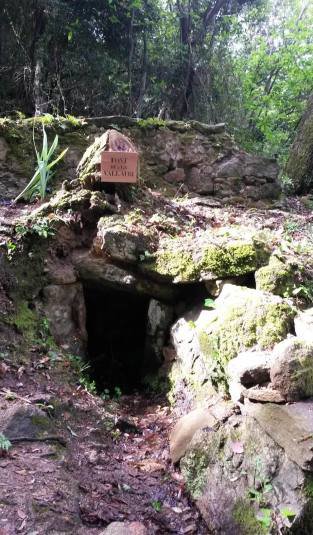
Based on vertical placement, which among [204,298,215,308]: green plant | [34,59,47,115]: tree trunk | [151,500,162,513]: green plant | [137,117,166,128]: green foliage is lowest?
[151,500,162,513]: green plant

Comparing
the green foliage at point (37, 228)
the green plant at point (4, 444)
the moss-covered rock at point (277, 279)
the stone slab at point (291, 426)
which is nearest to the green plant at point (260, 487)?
the stone slab at point (291, 426)

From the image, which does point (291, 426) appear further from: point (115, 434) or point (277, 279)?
point (277, 279)

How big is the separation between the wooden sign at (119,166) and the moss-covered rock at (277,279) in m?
1.96

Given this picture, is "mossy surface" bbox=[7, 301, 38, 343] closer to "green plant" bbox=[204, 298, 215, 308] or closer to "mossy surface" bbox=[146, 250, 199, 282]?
"mossy surface" bbox=[146, 250, 199, 282]

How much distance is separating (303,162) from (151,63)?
4035 mm

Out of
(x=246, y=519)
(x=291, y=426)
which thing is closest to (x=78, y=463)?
(x=246, y=519)

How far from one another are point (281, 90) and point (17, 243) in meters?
10.9

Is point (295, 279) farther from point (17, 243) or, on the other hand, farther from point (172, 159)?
point (172, 159)

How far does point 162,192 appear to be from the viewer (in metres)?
6.09

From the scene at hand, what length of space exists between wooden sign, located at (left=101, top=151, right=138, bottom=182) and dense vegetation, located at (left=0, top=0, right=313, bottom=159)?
3258 millimetres

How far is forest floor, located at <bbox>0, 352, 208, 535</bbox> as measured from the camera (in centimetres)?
215

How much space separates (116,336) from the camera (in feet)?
16.8

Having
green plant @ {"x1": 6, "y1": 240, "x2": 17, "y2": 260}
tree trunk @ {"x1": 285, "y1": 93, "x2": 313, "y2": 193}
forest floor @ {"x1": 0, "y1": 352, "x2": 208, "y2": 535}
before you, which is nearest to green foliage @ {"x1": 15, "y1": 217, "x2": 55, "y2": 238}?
green plant @ {"x1": 6, "y1": 240, "x2": 17, "y2": 260}

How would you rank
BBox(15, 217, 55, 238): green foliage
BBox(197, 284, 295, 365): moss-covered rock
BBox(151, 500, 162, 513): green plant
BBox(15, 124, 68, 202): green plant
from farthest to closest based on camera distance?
1. BBox(15, 124, 68, 202): green plant
2. BBox(15, 217, 55, 238): green foliage
3. BBox(197, 284, 295, 365): moss-covered rock
4. BBox(151, 500, 162, 513): green plant
